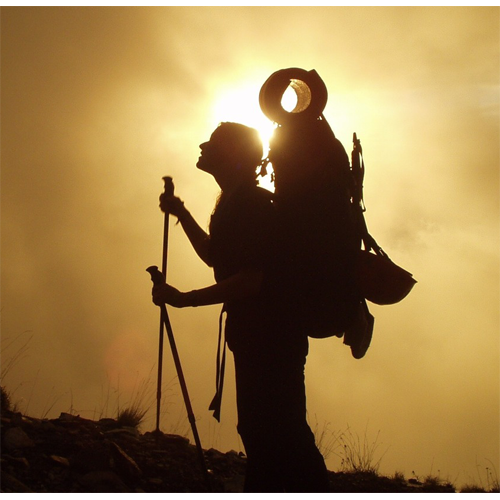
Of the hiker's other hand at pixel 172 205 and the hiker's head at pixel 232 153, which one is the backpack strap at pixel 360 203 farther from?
the hiker's other hand at pixel 172 205

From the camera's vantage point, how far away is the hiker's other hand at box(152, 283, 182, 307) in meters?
3.71

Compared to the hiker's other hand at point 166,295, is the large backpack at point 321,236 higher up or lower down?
higher up

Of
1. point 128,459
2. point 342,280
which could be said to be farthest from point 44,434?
point 342,280

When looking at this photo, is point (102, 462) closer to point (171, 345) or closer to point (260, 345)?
point (171, 345)

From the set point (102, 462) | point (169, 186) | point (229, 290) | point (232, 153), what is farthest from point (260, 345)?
point (102, 462)

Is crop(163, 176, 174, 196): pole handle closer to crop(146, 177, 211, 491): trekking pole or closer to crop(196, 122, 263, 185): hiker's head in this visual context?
crop(146, 177, 211, 491): trekking pole

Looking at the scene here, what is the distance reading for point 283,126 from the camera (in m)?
4.04

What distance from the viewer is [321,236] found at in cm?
345

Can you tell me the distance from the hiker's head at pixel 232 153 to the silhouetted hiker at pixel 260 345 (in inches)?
6.4

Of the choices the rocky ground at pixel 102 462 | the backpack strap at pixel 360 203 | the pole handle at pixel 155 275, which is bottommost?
the rocky ground at pixel 102 462

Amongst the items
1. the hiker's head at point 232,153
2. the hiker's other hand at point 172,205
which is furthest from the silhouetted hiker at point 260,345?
the hiker's other hand at point 172,205

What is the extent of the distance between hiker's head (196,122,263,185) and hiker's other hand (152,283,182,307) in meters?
0.83

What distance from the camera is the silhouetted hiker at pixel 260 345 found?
338 centimetres

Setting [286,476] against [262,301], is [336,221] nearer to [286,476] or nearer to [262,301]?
[262,301]
